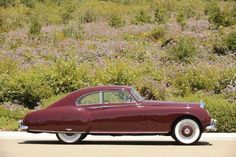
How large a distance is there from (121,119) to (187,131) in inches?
66.0

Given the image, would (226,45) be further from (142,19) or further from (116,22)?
(116,22)

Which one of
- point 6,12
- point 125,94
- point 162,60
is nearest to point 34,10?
point 6,12

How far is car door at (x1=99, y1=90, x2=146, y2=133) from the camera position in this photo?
13359 millimetres

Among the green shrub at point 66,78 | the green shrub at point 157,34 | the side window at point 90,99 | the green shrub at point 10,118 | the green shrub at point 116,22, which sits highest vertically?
the green shrub at point 116,22

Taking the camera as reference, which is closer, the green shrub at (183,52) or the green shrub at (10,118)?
the green shrub at (10,118)

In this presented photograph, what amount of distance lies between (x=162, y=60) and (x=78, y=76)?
1057 centimetres

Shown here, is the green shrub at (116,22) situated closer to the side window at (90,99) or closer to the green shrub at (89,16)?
the green shrub at (89,16)

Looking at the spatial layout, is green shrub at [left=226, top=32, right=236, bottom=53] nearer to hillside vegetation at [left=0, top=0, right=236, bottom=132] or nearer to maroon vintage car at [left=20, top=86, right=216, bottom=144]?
hillside vegetation at [left=0, top=0, right=236, bottom=132]

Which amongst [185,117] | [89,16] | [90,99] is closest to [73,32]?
[89,16]

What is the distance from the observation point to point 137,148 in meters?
12.5

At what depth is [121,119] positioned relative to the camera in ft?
44.0

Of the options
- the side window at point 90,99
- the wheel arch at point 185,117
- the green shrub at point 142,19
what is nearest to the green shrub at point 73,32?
the green shrub at point 142,19

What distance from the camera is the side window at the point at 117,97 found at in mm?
13664

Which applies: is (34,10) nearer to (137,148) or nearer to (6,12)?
(6,12)
